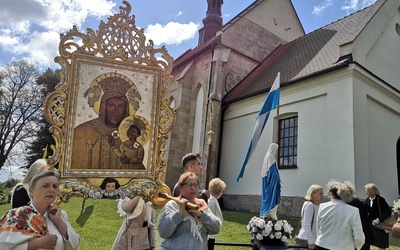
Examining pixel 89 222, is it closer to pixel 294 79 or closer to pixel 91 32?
pixel 91 32

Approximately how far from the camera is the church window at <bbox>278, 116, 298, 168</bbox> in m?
11.6

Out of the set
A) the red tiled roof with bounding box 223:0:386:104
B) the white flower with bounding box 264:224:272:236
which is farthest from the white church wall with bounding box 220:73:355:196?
the white flower with bounding box 264:224:272:236

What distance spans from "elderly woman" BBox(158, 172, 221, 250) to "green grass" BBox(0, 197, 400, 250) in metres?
4.06

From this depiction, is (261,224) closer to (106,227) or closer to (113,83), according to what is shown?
(113,83)

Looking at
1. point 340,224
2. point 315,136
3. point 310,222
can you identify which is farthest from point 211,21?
point 340,224

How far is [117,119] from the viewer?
362cm

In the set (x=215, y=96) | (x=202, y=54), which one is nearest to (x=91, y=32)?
(x=215, y=96)

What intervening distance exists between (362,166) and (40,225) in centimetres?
999

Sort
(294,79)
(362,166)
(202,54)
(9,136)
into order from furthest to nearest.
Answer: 1. (9,136)
2. (202,54)
3. (294,79)
4. (362,166)

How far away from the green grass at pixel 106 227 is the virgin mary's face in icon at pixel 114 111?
14.3ft

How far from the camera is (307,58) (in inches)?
522

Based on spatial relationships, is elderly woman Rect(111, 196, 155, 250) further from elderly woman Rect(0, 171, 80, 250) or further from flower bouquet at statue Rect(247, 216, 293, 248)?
flower bouquet at statue Rect(247, 216, 293, 248)

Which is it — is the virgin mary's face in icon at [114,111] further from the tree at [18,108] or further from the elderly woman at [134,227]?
the tree at [18,108]

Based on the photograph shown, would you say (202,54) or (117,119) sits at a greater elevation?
(202,54)
